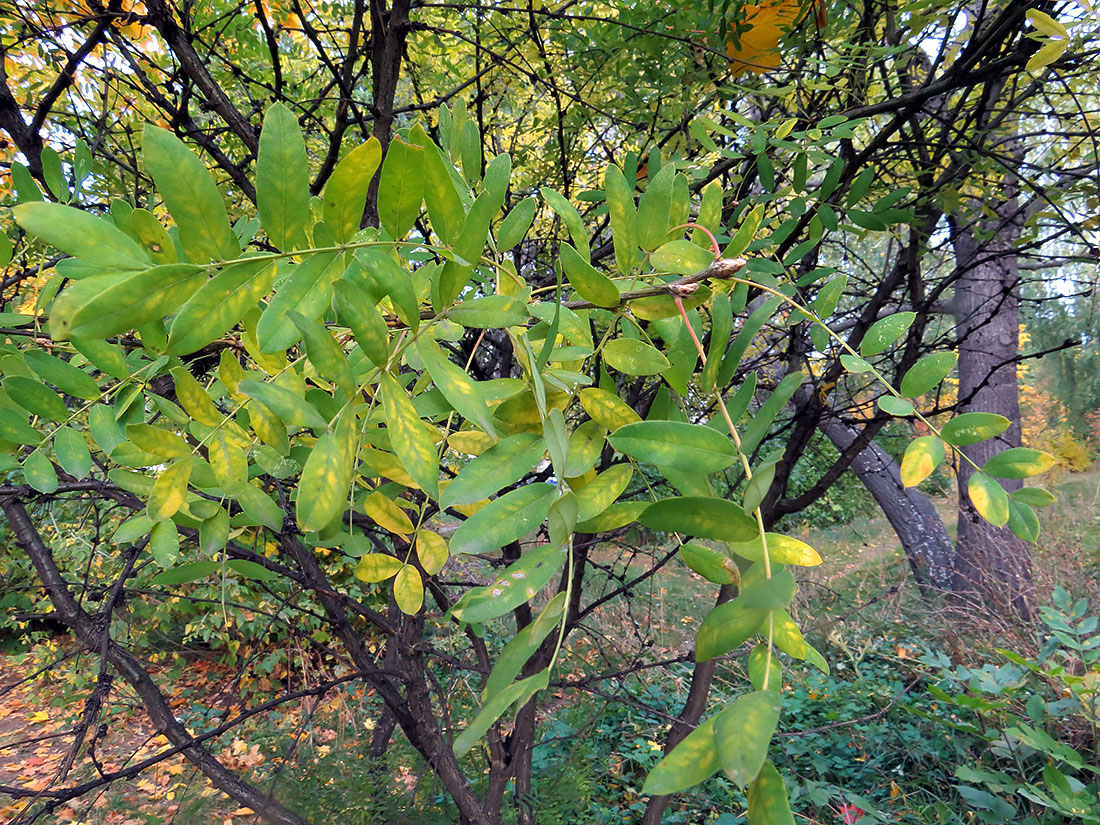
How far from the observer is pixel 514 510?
1.42 ft

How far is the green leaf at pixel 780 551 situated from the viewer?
417mm

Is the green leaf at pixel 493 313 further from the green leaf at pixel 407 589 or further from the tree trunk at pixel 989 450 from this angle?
the tree trunk at pixel 989 450

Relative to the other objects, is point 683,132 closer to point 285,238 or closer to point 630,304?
point 630,304

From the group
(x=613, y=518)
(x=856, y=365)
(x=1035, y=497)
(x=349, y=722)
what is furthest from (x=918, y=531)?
(x=613, y=518)

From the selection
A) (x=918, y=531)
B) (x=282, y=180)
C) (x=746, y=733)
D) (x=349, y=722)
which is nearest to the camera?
(x=746, y=733)

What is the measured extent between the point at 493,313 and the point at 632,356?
12 centimetres

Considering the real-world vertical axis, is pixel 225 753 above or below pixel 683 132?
below

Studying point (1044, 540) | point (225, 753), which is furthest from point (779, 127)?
point (1044, 540)

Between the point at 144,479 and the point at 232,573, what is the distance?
321mm

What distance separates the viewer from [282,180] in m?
0.39

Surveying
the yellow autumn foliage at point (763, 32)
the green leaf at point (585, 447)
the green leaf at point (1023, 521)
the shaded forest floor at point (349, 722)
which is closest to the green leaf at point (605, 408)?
the green leaf at point (585, 447)

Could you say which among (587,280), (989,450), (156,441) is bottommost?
(989,450)

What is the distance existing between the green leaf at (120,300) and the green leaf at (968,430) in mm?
586

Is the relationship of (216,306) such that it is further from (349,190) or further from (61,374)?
(61,374)
